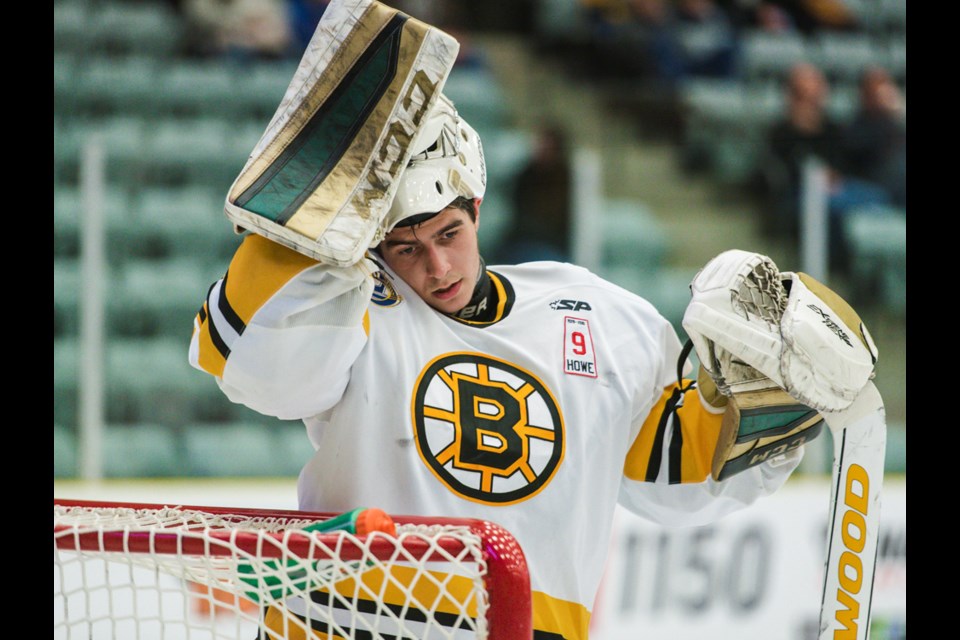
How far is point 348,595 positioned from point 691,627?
1.98 m

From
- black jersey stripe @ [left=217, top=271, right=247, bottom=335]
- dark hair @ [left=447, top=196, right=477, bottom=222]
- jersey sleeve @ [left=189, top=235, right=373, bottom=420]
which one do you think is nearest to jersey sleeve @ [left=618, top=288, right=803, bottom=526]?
dark hair @ [left=447, top=196, right=477, bottom=222]

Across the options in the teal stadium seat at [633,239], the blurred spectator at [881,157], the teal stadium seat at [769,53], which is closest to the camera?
the teal stadium seat at [633,239]

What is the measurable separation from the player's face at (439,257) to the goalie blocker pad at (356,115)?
0.20m

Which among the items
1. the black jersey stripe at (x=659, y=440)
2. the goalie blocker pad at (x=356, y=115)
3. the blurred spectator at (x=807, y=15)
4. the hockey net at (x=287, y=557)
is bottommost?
the hockey net at (x=287, y=557)

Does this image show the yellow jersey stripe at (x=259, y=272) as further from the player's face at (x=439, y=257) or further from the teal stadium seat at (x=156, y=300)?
the teal stadium seat at (x=156, y=300)

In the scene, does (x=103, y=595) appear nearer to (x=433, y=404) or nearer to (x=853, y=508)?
(x=433, y=404)

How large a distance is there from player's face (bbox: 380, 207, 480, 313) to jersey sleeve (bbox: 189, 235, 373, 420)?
0.52 ft

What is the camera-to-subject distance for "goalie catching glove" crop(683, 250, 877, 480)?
4.24 ft

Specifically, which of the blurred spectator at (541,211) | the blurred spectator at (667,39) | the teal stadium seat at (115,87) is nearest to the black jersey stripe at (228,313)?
the blurred spectator at (541,211)

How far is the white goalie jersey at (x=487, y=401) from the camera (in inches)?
Answer: 49.5
